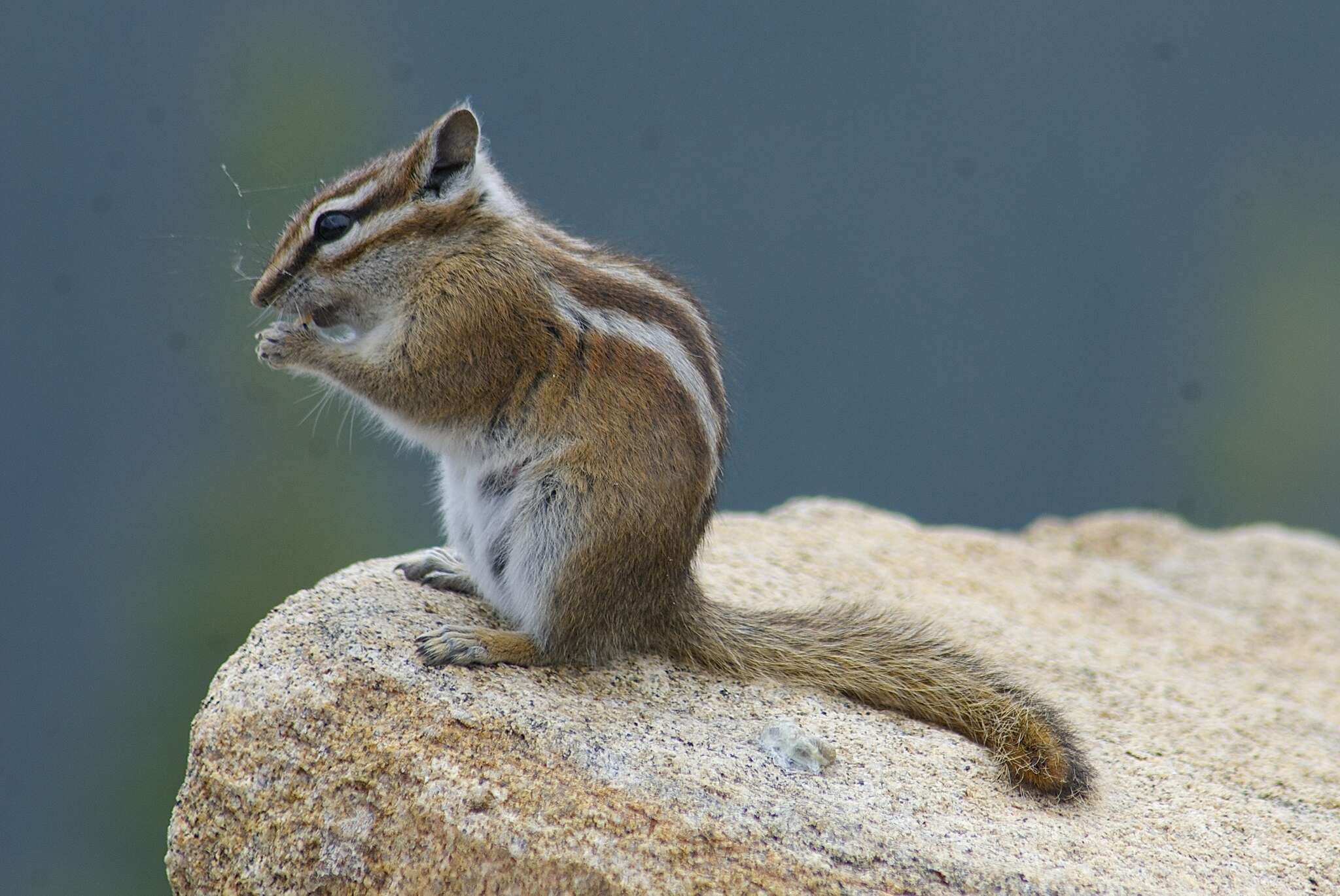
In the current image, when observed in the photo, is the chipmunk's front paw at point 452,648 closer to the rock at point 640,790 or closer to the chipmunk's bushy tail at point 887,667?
the rock at point 640,790

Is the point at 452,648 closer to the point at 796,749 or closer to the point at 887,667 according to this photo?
the point at 796,749

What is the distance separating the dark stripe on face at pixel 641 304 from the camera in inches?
130

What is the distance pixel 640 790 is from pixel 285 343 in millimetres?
1359

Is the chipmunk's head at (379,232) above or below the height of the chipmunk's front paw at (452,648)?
above

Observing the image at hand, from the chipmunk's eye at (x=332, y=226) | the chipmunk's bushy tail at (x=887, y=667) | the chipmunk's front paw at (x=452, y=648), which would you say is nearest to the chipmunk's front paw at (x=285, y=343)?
the chipmunk's eye at (x=332, y=226)

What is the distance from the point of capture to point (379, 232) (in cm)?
322

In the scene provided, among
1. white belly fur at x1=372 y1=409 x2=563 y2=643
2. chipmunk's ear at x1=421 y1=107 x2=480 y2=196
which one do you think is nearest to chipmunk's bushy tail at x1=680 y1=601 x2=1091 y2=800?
white belly fur at x1=372 y1=409 x2=563 y2=643

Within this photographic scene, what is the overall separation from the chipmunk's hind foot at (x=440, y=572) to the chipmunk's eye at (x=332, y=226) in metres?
0.91

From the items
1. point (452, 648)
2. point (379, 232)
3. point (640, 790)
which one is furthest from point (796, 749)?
point (379, 232)

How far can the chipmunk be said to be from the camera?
3.14m

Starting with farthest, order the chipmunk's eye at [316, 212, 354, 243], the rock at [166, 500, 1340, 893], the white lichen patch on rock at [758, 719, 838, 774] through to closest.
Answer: the chipmunk's eye at [316, 212, 354, 243] < the white lichen patch on rock at [758, 719, 838, 774] < the rock at [166, 500, 1340, 893]

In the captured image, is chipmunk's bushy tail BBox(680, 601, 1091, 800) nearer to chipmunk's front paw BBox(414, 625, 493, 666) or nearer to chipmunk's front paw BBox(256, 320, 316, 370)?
chipmunk's front paw BBox(414, 625, 493, 666)

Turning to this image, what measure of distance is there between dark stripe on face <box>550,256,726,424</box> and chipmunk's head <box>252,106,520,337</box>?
0.78 feet

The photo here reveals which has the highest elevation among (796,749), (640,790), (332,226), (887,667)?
(332,226)
